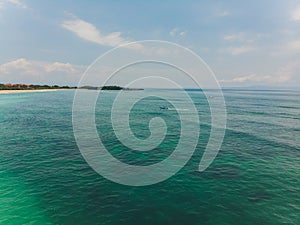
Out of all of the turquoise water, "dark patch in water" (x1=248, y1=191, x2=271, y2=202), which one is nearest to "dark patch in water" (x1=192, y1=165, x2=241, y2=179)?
the turquoise water

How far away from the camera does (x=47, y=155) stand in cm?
2855

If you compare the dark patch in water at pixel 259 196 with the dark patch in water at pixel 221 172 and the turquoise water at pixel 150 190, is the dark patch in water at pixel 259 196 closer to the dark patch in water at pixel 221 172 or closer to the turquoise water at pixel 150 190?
the turquoise water at pixel 150 190

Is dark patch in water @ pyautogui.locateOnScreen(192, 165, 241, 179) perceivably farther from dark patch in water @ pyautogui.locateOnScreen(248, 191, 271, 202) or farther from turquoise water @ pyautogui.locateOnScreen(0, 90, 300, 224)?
dark patch in water @ pyautogui.locateOnScreen(248, 191, 271, 202)

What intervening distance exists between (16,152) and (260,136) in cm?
4193

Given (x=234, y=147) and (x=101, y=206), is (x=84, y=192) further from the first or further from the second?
(x=234, y=147)

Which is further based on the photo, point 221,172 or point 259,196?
point 221,172

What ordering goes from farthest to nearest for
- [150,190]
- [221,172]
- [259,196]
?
[221,172] → [150,190] → [259,196]

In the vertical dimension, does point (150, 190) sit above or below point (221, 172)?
below

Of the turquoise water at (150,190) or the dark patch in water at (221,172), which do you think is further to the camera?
the dark patch in water at (221,172)

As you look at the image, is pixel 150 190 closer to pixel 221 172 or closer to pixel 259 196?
pixel 221 172

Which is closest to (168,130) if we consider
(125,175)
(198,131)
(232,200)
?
(198,131)

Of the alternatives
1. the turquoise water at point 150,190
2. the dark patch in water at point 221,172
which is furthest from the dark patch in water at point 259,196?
the dark patch in water at point 221,172

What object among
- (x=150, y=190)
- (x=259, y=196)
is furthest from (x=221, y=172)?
(x=150, y=190)

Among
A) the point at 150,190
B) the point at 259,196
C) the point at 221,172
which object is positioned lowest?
the point at 150,190
